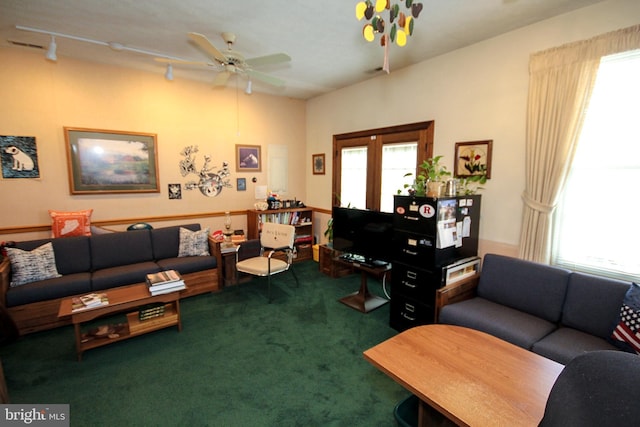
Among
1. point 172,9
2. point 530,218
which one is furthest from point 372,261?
point 172,9

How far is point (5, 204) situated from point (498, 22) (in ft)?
17.9

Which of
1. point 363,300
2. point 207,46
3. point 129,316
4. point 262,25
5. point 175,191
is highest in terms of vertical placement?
point 262,25

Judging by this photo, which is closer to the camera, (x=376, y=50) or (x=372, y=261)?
(x=376, y=50)

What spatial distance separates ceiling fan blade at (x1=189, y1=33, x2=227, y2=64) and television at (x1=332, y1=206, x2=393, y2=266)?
2.22m

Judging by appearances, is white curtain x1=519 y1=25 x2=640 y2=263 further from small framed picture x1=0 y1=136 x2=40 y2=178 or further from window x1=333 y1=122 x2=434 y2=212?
small framed picture x1=0 y1=136 x2=40 y2=178

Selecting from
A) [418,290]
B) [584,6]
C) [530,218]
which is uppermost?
[584,6]

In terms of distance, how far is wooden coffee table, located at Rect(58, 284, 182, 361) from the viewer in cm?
237

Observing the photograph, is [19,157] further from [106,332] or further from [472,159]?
[472,159]

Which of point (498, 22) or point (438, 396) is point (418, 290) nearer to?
point (438, 396)

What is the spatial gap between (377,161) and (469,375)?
3072mm

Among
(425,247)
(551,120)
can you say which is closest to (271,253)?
(425,247)

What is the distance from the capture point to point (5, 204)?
3211mm

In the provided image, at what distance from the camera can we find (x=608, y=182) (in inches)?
88.0

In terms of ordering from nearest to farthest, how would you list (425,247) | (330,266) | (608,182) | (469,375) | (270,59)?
(469,375)
(608,182)
(425,247)
(270,59)
(330,266)
